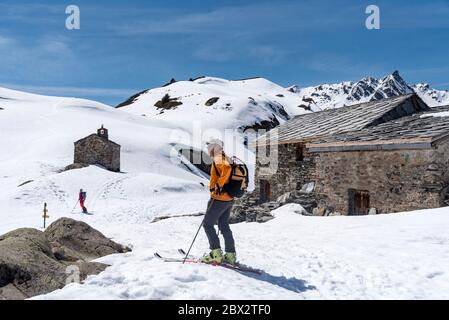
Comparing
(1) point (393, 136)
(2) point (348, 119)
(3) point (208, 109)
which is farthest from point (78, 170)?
(3) point (208, 109)

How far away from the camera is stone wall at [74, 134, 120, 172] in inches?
1738

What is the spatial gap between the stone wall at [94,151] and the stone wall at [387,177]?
3256 centimetres

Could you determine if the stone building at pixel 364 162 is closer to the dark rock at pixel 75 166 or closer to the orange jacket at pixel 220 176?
the orange jacket at pixel 220 176

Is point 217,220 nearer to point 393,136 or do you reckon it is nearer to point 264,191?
point 393,136

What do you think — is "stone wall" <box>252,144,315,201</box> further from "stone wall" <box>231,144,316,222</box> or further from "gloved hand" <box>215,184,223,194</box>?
"gloved hand" <box>215,184,223,194</box>

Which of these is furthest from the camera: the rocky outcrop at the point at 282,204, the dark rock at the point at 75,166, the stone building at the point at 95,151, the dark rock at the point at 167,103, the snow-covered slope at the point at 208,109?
the dark rock at the point at 167,103

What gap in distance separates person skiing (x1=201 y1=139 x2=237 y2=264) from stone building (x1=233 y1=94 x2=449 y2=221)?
8.30m

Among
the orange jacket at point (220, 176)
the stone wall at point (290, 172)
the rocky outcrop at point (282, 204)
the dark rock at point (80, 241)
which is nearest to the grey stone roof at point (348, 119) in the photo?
the stone wall at point (290, 172)

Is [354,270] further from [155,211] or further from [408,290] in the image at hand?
[155,211]

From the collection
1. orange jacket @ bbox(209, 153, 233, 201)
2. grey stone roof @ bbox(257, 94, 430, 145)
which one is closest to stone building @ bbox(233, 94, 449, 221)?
grey stone roof @ bbox(257, 94, 430, 145)

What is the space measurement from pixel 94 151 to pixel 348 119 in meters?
31.8

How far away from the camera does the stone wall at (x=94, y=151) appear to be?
4415 cm

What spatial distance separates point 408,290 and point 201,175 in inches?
1886

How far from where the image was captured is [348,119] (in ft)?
64.5
